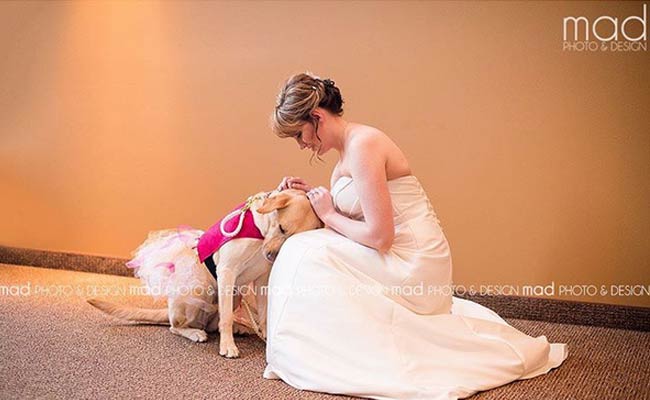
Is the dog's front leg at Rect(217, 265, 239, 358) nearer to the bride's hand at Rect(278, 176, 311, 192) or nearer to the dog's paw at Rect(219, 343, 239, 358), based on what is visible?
the dog's paw at Rect(219, 343, 239, 358)

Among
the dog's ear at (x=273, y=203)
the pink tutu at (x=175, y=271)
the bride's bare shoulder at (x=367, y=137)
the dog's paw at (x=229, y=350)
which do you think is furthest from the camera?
the pink tutu at (x=175, y=271)

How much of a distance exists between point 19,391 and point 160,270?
2.73ft

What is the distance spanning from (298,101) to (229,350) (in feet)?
3.54

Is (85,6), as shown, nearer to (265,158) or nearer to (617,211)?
(265,158)

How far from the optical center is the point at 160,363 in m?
2.83

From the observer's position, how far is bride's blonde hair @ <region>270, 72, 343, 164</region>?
2709mm

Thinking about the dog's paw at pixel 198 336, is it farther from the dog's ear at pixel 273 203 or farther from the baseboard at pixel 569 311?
the baseboard at pixel 569 311

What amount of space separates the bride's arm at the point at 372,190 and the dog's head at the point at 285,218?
0.94 feet

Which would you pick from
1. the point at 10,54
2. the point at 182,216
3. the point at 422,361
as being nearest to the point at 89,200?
the point at 182,216

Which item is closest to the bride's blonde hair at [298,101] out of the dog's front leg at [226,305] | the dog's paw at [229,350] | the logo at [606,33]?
the dog's front leg at [226,305]

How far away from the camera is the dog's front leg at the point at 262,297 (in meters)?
3.12

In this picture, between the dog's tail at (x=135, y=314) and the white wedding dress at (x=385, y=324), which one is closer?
the white wedding dress at (x=385, y=324)

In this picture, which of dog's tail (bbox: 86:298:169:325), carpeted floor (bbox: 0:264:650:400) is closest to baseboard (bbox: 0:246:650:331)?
carpeted floor (bbox: 0:264:650:400)

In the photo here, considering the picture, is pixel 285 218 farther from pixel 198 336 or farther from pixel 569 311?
pixel 569 311
